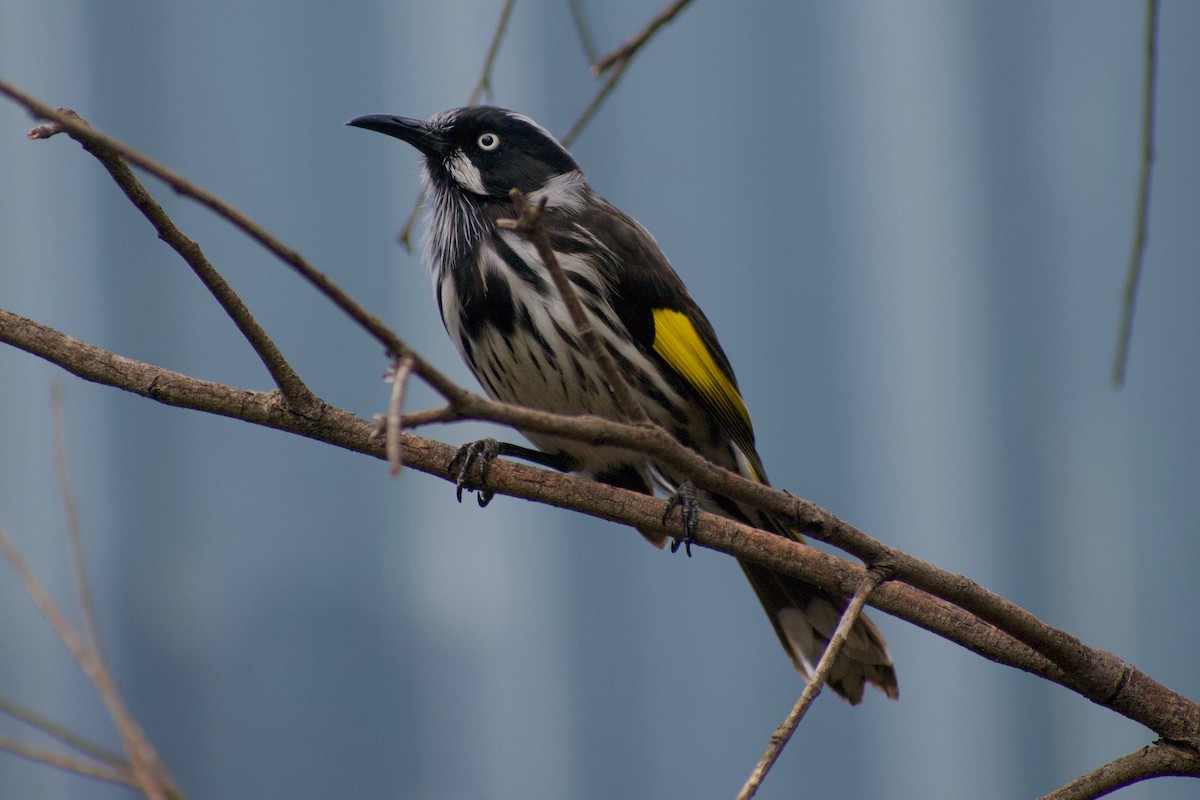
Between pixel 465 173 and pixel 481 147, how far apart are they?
0.24 feet

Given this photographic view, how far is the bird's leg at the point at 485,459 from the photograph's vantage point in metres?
1.56

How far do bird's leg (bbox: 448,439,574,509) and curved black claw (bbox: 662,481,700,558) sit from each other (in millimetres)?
273

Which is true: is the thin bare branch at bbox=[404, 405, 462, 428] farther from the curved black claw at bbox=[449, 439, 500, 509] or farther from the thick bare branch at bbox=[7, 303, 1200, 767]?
the curved black claw at bbox=[449, 439, 500, 509]

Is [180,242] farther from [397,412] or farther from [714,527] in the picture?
[714,527]

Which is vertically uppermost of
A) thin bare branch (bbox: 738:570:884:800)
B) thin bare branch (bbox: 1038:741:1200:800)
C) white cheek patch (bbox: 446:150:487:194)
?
white cheek patch (bbox: 446:150:487:194)

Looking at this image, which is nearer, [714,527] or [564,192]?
[714,527]

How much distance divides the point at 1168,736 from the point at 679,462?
0.65 metres

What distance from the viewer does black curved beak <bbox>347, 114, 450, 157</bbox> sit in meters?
2.49

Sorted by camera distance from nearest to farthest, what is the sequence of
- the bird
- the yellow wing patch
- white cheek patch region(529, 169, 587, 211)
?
the bird → the yellow wing patch → white cheek patch region(529, 169, 587, 211)

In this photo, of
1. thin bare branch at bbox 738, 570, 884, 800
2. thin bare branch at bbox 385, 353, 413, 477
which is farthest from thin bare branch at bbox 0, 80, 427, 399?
thin bare branch at bbox 738, 570, 884, 800

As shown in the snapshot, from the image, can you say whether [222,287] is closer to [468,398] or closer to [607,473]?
[468,398]

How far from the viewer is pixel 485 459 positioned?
1.59m

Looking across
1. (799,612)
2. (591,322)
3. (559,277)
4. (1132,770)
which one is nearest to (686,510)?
(591,322)

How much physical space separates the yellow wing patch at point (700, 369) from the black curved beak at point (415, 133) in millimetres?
667
